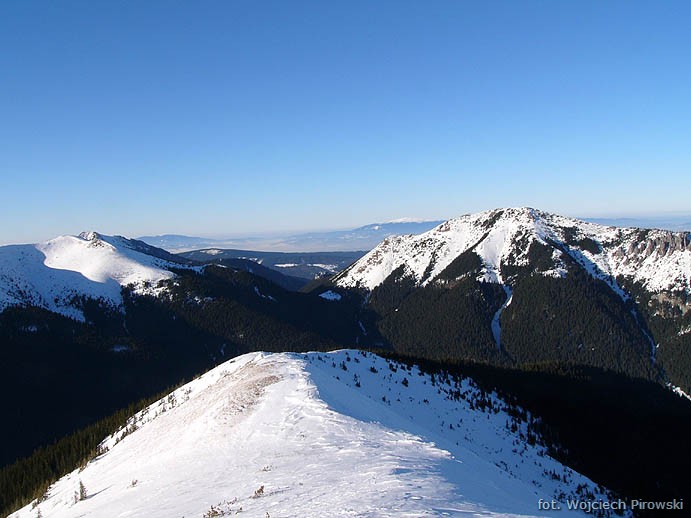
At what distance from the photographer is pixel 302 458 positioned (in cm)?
2436

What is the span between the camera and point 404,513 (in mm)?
15477

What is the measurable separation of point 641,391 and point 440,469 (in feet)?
378

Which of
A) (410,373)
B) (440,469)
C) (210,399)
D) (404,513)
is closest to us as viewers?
(404,513)

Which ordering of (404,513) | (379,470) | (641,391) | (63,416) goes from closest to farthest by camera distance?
1. (404,513)
2. (379,470)
3. (641,391)
4. (63,416)

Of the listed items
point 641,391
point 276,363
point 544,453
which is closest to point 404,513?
point 276,363

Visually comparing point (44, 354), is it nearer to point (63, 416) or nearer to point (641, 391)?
point (63, 416)

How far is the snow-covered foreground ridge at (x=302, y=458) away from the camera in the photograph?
18328 millimetres

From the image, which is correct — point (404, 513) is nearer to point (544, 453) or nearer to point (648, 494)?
point (544, 453)

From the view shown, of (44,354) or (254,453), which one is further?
(44,354)

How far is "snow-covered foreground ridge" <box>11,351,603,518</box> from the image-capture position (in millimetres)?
18328

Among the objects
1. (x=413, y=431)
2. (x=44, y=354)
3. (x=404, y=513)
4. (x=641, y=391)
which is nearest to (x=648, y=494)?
(x=413, y=431)

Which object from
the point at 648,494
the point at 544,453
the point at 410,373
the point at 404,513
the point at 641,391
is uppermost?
the point at 404,513

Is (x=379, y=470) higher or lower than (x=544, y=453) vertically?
higher

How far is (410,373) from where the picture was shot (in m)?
67.9
